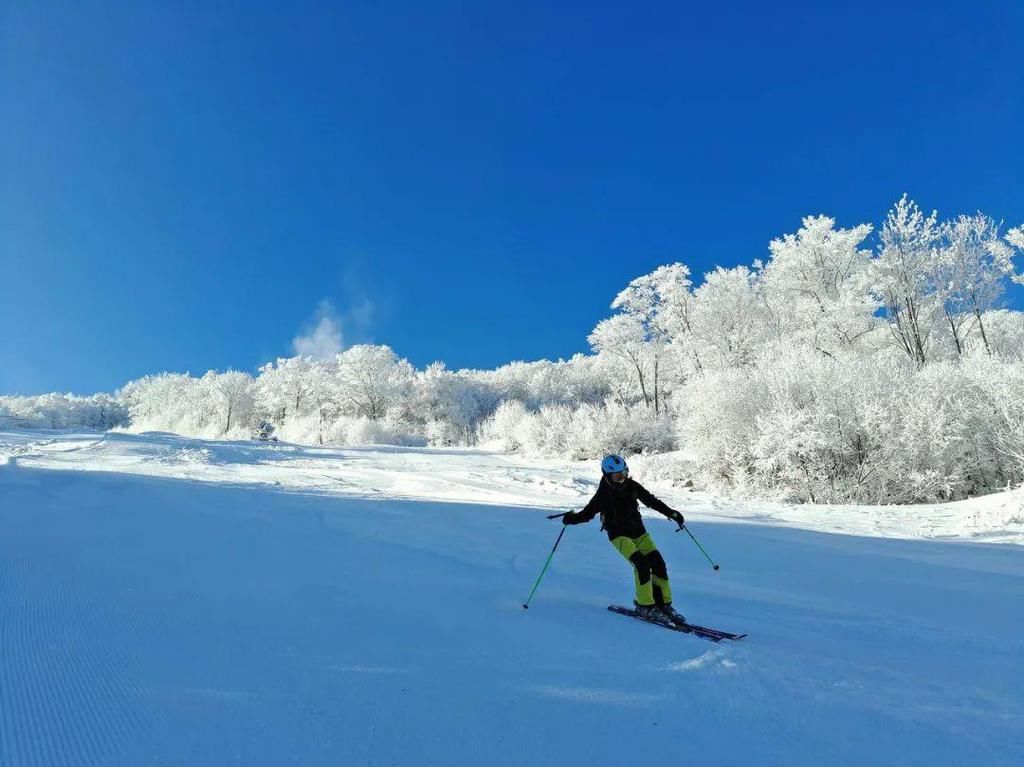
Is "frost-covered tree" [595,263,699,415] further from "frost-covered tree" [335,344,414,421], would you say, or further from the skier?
"frost-covered tree" [335,344,414,421]

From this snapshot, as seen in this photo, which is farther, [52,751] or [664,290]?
[664,290]

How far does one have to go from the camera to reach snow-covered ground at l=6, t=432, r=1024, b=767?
2.76 meters

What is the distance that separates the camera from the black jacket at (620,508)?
17.0 feet

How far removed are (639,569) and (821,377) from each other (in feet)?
54.0

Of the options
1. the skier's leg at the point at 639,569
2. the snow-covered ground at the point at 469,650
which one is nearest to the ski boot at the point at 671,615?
the skier's leg at the point at 639,569

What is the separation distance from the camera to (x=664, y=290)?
36250 millimetres

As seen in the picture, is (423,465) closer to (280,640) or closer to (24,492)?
(24,492)

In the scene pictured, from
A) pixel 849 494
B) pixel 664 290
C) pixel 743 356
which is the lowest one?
pixel 849 494

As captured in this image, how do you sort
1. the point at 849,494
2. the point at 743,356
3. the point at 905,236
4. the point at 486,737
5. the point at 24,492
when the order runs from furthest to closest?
1. the point at 743,356
2. the point at 905,236
3. the point at 849,494
4. the point at 24,492
5. the point at 486,737

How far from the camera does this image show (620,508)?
5.23 meters

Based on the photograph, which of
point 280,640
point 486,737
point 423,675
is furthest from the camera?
point 280,640

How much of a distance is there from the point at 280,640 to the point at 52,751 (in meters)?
1.56

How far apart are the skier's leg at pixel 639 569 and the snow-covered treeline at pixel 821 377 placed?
14298mm

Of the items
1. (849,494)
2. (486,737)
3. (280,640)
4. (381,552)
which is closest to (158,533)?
(381,552)
